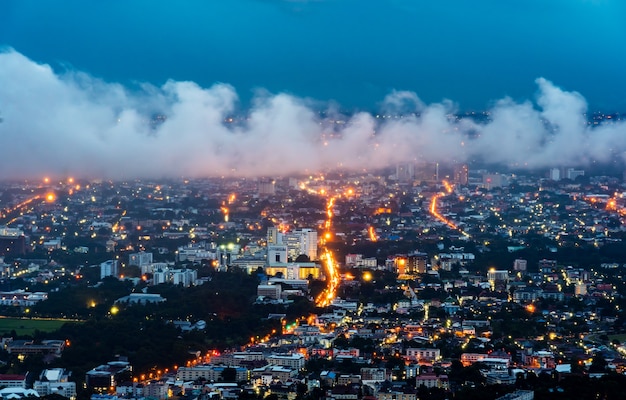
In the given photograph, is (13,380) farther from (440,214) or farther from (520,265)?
(440,214)

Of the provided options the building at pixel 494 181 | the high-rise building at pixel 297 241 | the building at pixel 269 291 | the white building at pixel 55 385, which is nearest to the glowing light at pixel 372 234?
the high-rise building at pixel 297 241

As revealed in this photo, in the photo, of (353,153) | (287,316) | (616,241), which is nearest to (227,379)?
(287,316)

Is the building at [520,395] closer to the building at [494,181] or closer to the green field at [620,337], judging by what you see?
the green field at [620,337]

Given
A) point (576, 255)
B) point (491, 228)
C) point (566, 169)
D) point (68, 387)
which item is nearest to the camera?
point (68, 387)

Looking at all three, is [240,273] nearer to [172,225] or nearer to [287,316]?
[287,316]

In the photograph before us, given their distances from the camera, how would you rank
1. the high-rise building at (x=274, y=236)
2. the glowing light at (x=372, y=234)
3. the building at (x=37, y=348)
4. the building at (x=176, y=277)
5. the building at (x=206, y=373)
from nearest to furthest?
the building at (x=206, y=373)
the building at (x=37, y=348)
the building at (x=176, y=277)
the high-rise building at (x=274, y=236)
the glowing light at (x=372, y=234)
